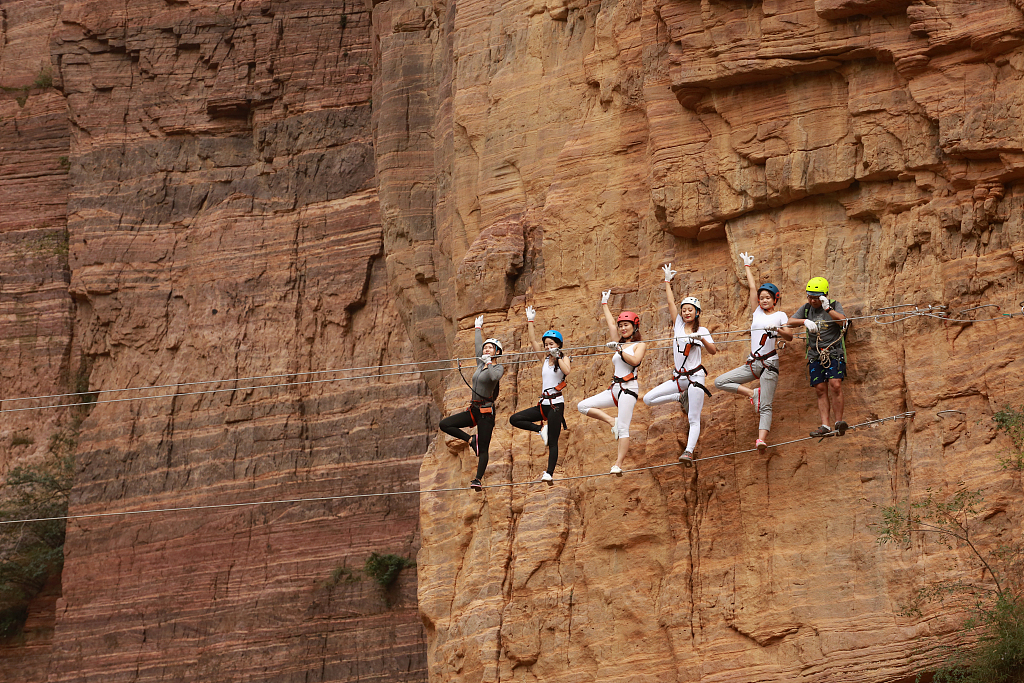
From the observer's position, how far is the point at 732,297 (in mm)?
20766

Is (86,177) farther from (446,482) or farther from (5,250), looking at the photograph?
(446,482)

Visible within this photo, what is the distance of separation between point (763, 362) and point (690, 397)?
1.14 m

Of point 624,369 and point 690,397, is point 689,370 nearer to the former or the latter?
point 690,397

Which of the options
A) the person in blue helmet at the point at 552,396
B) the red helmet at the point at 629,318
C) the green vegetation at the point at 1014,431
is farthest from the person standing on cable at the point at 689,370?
the green vegetation at the point at 1014,431

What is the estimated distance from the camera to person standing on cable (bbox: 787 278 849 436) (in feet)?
61.1

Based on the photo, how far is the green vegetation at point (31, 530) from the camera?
39688 millimetres

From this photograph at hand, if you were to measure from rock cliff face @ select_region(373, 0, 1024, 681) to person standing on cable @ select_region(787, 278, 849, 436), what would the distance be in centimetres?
70

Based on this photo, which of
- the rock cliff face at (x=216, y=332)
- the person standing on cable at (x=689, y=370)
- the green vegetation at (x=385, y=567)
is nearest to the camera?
the person standing on cable at (x=689, y=370)

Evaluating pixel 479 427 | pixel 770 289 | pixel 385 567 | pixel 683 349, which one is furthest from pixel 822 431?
pixel 385 567

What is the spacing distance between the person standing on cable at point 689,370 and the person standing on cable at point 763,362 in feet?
1.18

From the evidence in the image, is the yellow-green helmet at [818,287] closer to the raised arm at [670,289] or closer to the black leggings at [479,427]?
the raised arm at [670,289]

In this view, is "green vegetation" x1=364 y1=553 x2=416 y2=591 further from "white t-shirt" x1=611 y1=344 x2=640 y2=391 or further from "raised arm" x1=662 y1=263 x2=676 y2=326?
"white t-shirt" x1=611 y1=344 x2=640 y2=391

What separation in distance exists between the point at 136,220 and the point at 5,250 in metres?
4.73

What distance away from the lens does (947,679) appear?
57.1ft
